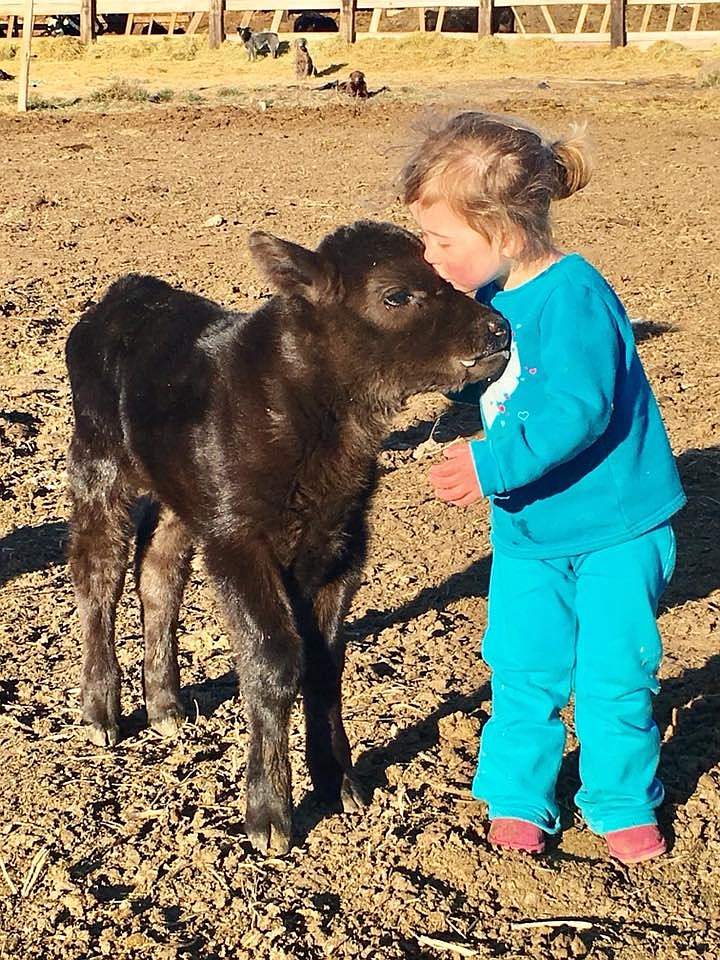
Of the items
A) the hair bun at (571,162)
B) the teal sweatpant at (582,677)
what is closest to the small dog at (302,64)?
the hair bun at (571,162)

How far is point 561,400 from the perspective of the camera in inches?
155

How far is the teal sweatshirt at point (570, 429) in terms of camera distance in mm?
3914

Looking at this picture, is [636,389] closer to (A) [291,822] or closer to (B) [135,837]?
(A) [291,822]

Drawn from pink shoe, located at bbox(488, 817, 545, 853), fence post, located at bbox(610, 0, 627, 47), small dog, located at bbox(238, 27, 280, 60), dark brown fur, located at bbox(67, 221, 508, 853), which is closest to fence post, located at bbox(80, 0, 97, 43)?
small dog, located at bbox(238, 27, 280, 60)

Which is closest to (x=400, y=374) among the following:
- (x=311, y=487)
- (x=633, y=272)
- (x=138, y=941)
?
(x=311, y=487)

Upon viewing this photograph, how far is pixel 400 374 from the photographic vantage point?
4.35 meters

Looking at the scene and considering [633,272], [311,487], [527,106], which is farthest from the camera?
[527,106]

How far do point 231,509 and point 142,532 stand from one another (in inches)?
44.3

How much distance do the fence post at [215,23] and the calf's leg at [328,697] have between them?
107 feet

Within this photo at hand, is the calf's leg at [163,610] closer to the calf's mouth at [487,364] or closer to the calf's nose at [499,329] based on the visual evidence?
the calf's mouth at [487,364]

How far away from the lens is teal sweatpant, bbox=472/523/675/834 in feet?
14.0

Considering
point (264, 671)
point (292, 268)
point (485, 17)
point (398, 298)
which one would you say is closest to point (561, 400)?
point (398, 298)

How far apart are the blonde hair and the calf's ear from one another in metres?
0.34

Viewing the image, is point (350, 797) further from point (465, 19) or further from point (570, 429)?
point (465, 19)
